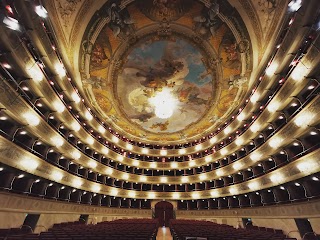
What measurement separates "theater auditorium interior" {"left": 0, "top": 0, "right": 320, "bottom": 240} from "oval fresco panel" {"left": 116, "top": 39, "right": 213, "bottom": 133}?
14 centimetres


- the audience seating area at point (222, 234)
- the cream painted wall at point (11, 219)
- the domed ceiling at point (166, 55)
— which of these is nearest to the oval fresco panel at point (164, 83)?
the domed ceiling at point (166, 55)

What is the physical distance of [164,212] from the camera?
97.5 ft

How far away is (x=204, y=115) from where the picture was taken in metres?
25.0

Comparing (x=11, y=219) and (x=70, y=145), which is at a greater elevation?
(x=70, y=145)

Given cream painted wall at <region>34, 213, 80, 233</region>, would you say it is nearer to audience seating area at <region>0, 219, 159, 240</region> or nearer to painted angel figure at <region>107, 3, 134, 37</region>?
audience seating area at <region>0, 219, 159, 240</region>

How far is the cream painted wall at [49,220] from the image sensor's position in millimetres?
13695

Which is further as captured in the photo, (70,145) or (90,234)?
(70,145)

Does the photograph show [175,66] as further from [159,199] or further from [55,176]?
[159,199]

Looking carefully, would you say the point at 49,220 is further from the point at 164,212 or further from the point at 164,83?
the point at 164,212

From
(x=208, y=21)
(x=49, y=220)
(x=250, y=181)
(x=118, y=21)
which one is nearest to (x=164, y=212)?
(x=250, y=181)

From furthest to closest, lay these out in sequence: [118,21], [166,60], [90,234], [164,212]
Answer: [164,212]
[166,60]
[118,21]
[90,234]

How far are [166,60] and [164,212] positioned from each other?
25042 millimetres

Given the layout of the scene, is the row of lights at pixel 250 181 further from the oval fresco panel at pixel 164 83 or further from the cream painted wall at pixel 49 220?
the oval fresco panel at pixel 164 83

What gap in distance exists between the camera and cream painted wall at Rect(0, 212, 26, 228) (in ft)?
34.9
